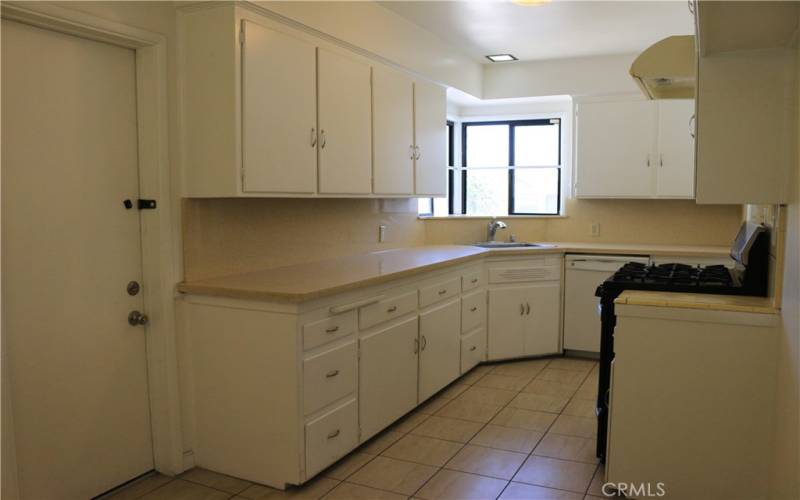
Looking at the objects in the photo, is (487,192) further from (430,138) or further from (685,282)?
(685,282)

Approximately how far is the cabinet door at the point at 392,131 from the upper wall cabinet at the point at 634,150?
1.74 meters

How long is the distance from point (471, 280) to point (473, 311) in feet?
0.75

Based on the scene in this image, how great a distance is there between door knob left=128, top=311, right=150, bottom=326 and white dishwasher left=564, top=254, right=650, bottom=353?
3270mm

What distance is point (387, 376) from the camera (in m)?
3.43

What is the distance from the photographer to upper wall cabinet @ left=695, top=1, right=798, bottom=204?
94.0 inches

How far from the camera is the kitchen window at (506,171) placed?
19.3 ft

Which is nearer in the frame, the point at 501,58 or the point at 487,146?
the point at 501,58

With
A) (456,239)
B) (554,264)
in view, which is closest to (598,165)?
(554,264)

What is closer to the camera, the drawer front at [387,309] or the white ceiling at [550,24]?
the drawer front at [387,309]

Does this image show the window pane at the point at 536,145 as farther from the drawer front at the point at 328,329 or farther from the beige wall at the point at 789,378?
the beige wall at the point at 789,378

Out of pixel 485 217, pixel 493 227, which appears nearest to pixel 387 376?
pixel 493 227

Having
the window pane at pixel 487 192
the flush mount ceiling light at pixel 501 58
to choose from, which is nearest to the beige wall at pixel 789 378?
the flush mount ceiling light at pixel 501 58

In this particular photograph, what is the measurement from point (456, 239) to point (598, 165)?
1322 millimetres

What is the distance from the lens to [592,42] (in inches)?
191
